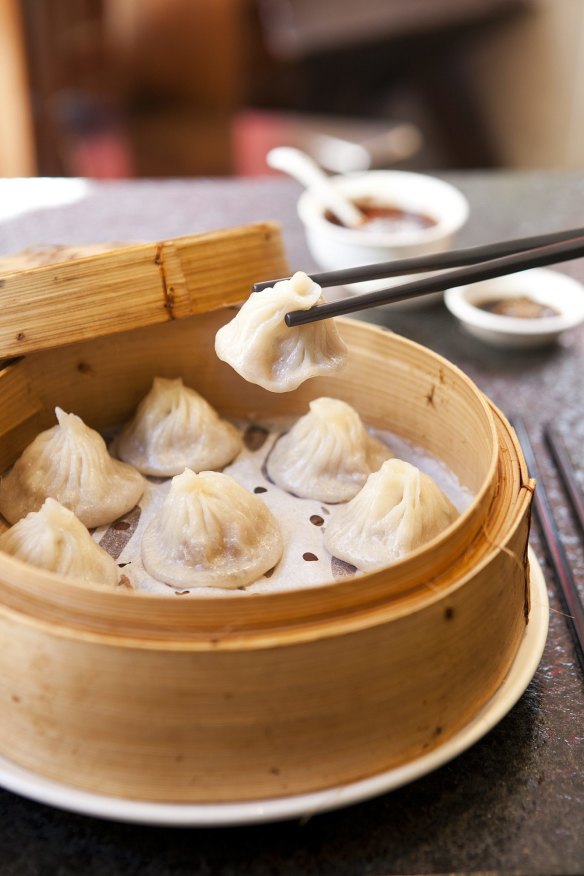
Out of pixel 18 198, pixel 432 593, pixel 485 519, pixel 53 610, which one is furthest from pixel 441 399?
pixel 18 198

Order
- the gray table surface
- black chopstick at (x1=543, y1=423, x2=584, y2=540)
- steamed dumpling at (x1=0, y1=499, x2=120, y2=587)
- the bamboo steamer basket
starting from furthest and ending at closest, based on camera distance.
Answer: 1. black chopstick at (x1=543, y1=423, x2=584, y2=540)
2. steamed dumpling at (x1=0, y1=499, x2=120, y2=587)
3. the gray table surface
4. the bamboo steamer basket

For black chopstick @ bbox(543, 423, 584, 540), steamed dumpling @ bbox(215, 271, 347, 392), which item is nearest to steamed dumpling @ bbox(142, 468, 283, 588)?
steamed dumpling @ bbox(215, 271, 347, 392)

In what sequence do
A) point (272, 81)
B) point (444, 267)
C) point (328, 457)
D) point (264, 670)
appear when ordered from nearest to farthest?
1. point (264, 670)
2. point (444, 267)
3. point (328, 457)
4. point (272, 81)

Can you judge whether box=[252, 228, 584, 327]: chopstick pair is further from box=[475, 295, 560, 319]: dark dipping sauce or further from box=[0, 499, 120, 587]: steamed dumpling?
box=[475, 295, 560, 319]: dark dipping sauce

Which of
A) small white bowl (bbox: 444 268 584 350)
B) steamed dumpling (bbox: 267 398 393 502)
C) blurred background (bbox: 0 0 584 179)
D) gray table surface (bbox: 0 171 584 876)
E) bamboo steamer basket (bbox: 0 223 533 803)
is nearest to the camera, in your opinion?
bamboo steamer basket (bbox: 0 223 533 803)

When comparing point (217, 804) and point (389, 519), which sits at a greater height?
point (389, 519)

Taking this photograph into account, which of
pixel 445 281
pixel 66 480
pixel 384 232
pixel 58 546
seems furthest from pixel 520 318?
pixel 58 546

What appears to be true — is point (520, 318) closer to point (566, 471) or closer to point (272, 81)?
point (566, 471)

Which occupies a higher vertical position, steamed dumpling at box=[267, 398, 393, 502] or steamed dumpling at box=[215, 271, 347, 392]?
steamed dumpling at box=[215, 271, 347, 392]
